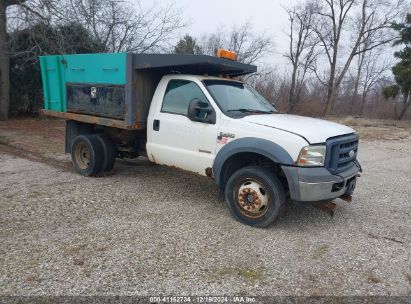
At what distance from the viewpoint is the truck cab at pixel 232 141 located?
405 centimetres

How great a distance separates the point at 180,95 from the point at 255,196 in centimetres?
202

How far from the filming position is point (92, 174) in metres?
6.35

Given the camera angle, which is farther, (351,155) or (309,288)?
(351,155)

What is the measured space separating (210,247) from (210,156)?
143cm

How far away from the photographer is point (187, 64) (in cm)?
506

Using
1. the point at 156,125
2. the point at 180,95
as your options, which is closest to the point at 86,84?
the point at 156,125

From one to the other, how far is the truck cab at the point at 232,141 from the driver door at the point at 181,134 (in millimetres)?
15

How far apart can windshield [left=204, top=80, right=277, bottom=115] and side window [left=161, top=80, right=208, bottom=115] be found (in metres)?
0.20

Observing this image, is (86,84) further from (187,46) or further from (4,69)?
(187,46)

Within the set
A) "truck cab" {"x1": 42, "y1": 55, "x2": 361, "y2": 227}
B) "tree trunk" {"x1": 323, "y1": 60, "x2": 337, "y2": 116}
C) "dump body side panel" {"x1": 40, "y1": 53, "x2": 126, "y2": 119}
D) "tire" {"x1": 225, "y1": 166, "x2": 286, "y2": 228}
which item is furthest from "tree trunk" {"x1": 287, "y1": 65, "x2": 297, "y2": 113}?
"tire" {"x1": 225, "y1": 166, "x2": 286, "y2": 228}

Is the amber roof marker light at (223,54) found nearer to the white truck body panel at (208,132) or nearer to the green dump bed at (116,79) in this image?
the green dump bed at (116,79)

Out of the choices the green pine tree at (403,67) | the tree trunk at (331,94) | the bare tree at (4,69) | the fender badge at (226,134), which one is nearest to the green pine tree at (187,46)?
the bare tree at (4,69)

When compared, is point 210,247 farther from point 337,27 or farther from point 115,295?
point 337,27

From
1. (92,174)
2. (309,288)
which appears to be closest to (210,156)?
(309,288)
